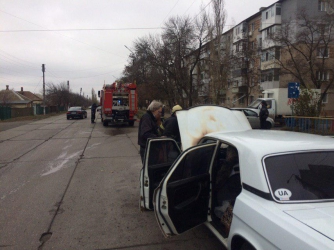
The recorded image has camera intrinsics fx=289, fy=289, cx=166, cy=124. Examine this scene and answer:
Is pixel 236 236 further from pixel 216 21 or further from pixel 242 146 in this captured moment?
pixel 216 21

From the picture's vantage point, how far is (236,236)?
8.51 ft

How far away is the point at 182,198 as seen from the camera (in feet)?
10.4

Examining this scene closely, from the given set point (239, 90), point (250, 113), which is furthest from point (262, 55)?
point (250, 113)

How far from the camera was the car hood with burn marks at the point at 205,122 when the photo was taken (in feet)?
15.6

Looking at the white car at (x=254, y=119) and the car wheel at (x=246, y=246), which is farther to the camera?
the white car at (x=254, y=119)

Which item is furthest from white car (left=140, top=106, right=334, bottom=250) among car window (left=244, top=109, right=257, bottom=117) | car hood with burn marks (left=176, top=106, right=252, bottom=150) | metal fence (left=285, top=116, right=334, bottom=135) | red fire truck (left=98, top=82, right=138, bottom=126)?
red fire truck (left=98, top=82, right=138, bottom=126)

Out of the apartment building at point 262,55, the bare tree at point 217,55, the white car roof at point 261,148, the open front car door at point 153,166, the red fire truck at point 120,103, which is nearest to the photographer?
the white car roof at point 261,148

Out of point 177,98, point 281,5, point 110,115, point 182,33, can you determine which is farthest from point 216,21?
point 281,5

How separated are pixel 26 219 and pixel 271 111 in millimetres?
22231

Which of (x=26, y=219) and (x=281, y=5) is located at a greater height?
(x=281, y=5)

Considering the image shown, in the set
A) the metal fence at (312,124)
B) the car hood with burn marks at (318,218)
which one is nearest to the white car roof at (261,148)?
the car hood with burn marks at (318,218)

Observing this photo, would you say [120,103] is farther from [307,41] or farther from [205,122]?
[307,41]

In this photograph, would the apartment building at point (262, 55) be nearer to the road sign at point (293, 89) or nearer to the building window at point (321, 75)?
the building window at point (321, 75)

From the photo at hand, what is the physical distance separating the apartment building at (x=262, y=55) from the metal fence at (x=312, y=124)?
10642mm
